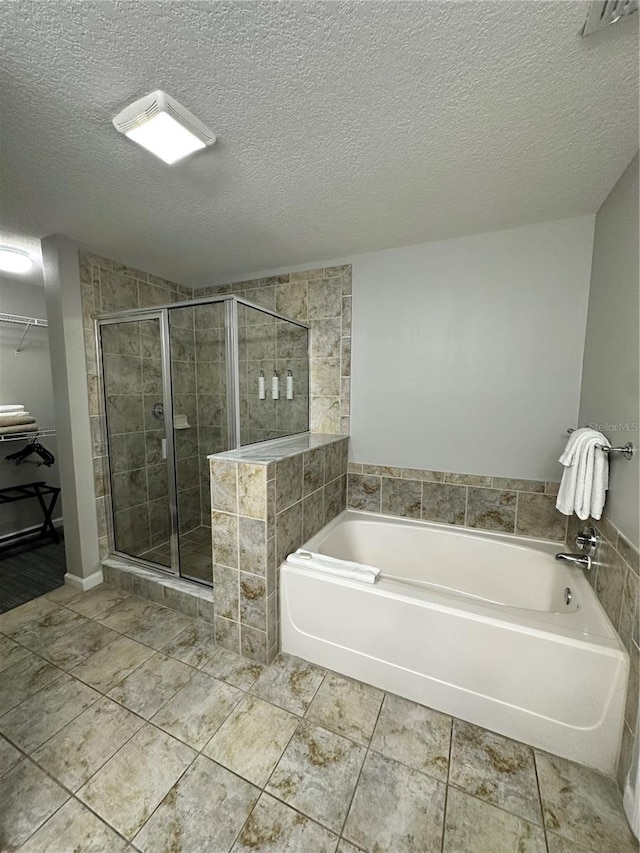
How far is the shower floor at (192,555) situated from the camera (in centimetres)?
220

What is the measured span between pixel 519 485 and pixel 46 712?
2.66 metres

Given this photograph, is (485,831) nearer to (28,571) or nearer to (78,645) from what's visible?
(78,645)

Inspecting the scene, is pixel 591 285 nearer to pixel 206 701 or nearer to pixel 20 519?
pixel 206 701

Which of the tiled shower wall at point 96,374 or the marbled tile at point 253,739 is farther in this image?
the tiled shower wall at point 96,374

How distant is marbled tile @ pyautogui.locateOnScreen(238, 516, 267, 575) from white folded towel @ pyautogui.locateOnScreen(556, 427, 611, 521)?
4.75 ft

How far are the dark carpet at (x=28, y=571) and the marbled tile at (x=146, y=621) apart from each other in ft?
2.16

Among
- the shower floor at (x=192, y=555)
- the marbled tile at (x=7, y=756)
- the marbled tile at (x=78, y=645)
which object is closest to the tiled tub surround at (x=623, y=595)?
the shower floor at (x=192, y=555)

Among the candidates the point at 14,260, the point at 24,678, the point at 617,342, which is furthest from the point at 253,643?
the point at 14,260

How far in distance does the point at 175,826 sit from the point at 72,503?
6.25 ft

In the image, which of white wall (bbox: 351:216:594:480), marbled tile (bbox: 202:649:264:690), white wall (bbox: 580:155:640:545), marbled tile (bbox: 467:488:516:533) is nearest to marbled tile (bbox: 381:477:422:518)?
white wall (bbox: 351:216:594:480)

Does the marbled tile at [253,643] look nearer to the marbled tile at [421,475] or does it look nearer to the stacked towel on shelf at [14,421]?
the marbled tile at [421,475]

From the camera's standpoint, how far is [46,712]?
4.58 ft

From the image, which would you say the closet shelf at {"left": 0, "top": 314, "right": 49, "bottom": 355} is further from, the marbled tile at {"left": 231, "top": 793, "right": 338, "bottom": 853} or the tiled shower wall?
the marbled tile at {"left": 231, "top": 793, "right": 338, "bottom": 853}

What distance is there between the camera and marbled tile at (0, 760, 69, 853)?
101cm
